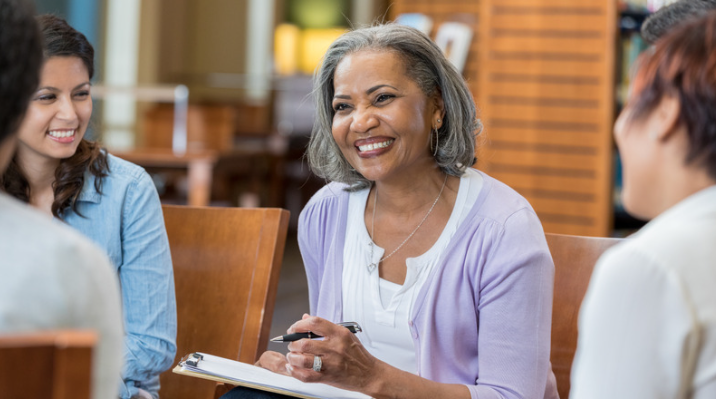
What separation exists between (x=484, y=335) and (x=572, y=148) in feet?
11.9

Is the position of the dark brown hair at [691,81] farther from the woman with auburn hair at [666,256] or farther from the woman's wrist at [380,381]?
the woman's wrist at [380,381]

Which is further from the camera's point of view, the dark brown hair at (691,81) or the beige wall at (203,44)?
the beige wall at (203,44)

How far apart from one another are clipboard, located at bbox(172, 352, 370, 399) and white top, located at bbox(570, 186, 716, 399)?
2.27 ft

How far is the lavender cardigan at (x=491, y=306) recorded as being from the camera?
4.67 ft

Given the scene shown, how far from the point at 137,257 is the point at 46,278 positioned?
92cm

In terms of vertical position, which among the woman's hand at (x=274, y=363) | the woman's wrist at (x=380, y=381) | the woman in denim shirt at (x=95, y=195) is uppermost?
the woman in denim shirt at (x=95, y=195)

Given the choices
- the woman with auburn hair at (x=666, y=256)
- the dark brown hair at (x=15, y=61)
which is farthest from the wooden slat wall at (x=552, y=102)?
the dark brown hair at (x=15, y=61)

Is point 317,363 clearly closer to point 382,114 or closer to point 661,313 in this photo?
point 382,114

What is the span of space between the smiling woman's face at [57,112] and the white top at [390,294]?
1.97ft

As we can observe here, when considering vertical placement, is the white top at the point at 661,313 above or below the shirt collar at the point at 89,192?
above

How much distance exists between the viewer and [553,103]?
4.96 metres

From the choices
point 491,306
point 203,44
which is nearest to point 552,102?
point 491,306

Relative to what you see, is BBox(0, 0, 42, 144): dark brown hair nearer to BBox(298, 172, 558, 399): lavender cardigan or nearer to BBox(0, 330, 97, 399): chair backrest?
BBox(0, 330, 97, 399): chair backrest

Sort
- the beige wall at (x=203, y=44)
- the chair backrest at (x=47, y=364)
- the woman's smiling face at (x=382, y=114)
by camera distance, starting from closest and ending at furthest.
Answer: the chair backrest at (x=47, y=364), the woman's smiling face at (x=382, y=114), the beige wall at (x=203, y=44)
